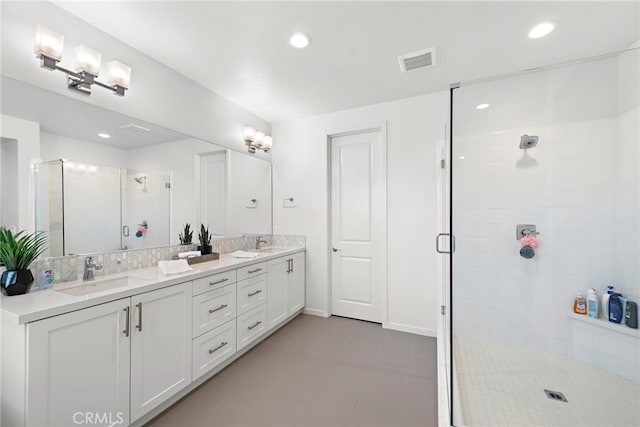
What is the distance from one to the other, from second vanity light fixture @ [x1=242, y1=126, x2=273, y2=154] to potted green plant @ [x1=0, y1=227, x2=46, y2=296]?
213 centimetres

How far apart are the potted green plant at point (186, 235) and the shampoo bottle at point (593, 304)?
3508 millimetres

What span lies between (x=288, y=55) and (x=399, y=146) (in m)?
1.52

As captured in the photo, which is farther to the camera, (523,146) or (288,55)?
(523,146)

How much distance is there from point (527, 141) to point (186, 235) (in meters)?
3.26

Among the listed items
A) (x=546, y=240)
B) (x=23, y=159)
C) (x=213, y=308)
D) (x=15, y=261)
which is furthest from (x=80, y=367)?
(x=546, y=240)

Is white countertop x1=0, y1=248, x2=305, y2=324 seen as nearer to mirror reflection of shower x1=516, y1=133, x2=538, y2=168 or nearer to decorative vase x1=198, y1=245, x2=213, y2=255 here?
decorative vase x1=198, y1=245, x2=213, y2=255

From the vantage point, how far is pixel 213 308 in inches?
78.3

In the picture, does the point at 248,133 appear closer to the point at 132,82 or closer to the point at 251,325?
the point at 132,82

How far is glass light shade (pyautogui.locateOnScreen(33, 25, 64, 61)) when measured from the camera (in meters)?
1.45

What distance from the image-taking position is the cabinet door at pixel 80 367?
112cm

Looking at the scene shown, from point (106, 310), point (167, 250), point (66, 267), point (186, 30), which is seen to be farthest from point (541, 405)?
point (186, 30)

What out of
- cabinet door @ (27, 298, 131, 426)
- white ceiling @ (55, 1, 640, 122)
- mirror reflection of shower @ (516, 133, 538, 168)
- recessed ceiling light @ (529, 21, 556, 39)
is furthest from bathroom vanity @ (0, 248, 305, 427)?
recessed ceiling light @ (529, 21, 556, 39)

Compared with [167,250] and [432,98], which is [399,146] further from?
[167,250]

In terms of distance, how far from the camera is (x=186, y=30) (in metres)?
1.79
